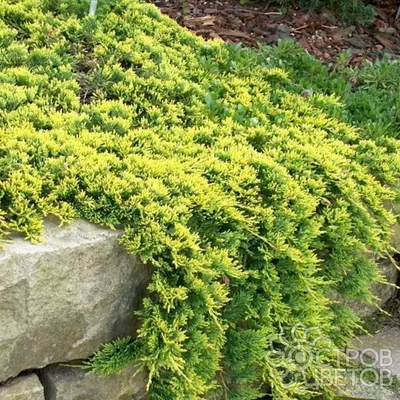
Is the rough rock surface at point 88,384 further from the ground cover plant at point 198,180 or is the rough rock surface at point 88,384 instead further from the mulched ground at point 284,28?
the mulched ground at point 284,28

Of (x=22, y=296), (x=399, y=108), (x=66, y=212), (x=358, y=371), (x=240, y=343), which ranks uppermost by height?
(x=399, y=108)

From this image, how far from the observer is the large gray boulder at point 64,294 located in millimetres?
1868

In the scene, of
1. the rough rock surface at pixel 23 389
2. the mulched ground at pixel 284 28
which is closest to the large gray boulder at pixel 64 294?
the rough rock surface at pixel 23 389

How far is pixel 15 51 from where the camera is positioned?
9.41 ft

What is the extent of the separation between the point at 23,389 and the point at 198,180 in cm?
94

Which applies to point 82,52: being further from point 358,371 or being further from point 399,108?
point 358,371

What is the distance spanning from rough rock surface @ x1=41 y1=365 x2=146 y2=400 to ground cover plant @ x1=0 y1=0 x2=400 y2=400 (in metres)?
0.08

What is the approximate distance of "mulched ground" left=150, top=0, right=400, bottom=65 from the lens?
4.29m

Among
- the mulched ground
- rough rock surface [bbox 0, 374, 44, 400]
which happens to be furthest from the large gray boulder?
the mulched ground

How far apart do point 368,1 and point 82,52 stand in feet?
10.8

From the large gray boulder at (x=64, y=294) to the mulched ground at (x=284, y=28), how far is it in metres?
2.43

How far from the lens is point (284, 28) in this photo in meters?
4.56

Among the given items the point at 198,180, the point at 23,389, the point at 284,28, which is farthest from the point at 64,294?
the point at 284,28

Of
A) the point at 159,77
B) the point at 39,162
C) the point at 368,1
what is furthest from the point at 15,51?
the point at 368,1
